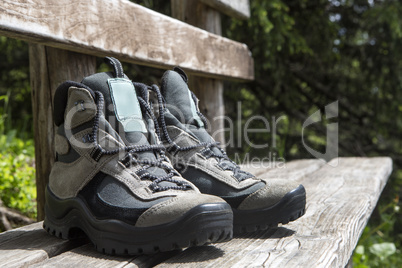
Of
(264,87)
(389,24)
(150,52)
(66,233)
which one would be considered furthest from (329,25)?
(66,233)

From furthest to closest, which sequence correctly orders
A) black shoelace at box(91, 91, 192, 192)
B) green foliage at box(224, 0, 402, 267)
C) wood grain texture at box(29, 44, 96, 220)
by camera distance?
green foliage at box(224, 0, 402, 267), wood grain texture at box(29, 44, 96, 220), black shoelace at box(91, 91, 192, 192)

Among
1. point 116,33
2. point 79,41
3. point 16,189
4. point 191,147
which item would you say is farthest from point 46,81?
point 16,189

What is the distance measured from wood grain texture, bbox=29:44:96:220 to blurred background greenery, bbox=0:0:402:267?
2221 millimetres

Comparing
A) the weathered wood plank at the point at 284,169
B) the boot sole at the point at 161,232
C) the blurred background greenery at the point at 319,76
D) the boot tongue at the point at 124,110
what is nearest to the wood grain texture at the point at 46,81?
the boot tongue at the point at 124,110

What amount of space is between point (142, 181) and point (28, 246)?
378mm

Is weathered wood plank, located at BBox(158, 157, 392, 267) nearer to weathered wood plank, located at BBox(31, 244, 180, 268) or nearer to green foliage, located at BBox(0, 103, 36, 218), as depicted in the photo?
weathered wood plank, located at BBox(31, 244, 180, 268)

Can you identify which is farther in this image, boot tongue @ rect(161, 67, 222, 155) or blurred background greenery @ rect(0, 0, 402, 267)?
blurred background greenery @ rect(0, 0, 402, 267)

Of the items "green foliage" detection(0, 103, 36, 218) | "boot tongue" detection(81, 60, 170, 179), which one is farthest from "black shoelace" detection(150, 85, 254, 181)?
"green foliage" detection(0, 103, 36, 218)

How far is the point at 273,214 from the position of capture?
4.58ft

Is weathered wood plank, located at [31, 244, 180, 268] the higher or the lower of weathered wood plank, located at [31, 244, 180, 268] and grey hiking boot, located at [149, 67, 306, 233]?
the lower

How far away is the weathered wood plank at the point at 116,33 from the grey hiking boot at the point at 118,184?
0.31 metres

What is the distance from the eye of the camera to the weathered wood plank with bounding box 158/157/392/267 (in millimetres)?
1161

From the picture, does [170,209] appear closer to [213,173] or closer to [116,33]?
[213,173]

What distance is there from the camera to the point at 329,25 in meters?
4.67
